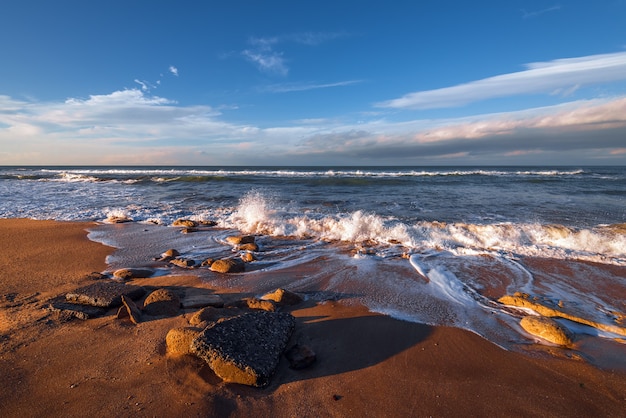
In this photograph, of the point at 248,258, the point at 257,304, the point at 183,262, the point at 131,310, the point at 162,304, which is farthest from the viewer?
the point at 248,258

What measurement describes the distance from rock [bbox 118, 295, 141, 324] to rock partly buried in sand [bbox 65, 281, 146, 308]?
211mm

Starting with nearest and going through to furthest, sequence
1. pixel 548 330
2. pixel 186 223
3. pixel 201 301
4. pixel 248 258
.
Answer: pixel 548 330, pixel 201 301, pixel 248 258, pixel 186 223

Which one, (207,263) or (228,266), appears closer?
(228,266)

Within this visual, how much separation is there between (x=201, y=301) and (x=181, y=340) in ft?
3.79

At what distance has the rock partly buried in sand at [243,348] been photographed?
256 centimetres

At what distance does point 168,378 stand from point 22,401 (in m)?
1.03

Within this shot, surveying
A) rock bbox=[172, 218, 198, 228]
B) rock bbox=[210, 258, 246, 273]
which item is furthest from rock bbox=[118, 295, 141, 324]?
rock bbox=[172, 218, 198, 228]

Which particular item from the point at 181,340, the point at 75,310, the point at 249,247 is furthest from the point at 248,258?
the point at 181,340

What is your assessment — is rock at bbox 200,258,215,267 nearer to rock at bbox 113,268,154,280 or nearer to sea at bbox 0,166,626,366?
sea at bbox 0,166,626,366

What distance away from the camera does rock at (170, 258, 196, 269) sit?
5.77 metres

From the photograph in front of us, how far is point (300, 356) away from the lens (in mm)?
2877

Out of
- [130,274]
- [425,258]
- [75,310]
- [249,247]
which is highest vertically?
[75,310]

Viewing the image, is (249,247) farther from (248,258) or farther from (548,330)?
(548,330)

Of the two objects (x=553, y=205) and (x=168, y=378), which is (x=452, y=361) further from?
(x=553, y=205)
